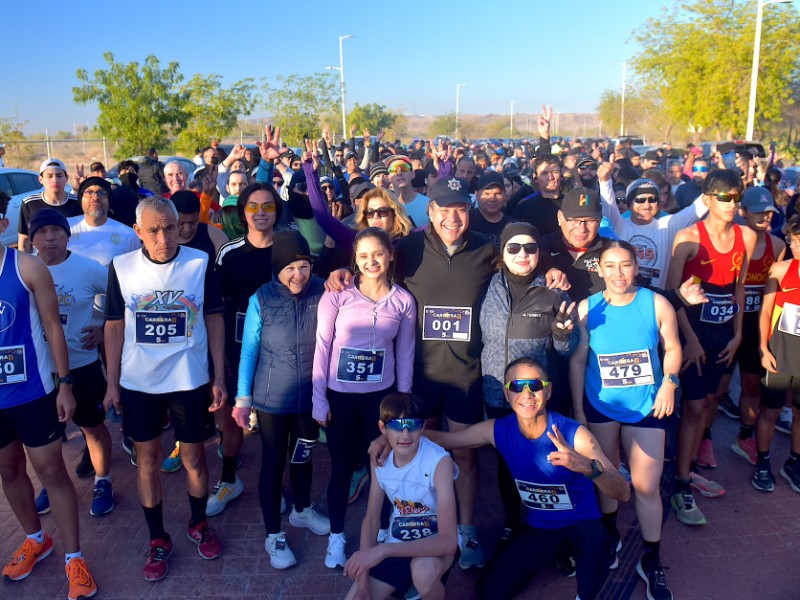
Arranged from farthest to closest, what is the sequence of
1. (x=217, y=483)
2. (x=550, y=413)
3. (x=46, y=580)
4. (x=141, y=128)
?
(x=141, y=128) < (x=217, y=483) < (x=46, y=580) < (x=550, y=413)

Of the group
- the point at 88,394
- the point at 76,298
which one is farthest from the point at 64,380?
the point at 76,298

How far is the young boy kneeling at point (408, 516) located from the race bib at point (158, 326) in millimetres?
1311

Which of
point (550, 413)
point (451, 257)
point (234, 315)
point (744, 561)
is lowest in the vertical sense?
point (744, 561)

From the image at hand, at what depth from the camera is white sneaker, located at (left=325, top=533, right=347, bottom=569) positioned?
12.0ft

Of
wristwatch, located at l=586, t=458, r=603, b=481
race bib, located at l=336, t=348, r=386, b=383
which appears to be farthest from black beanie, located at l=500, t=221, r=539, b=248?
wristwatch, located at l=586, t=458, r=603, b=481

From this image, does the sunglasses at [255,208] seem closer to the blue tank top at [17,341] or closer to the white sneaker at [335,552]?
the blue tank top at [17,341]

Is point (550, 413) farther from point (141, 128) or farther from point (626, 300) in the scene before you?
→ point (141, 128)

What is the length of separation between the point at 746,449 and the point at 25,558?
5.28 metres

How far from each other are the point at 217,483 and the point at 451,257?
8.22 ft

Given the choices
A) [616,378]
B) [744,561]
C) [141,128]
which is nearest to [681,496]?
[744,561]

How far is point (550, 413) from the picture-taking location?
3291 mm

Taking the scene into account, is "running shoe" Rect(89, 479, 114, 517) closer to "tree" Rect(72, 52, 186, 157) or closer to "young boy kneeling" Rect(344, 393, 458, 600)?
"young boy kneeling" Rect(344, 393, 458, 600)

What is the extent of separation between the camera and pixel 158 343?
11.3 ft

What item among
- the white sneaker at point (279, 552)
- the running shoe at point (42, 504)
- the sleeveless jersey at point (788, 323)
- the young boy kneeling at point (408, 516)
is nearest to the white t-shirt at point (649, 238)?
the sleeveless jersey at point (788, 323)
